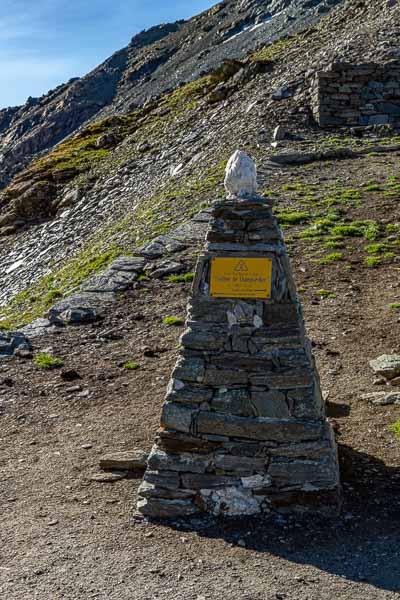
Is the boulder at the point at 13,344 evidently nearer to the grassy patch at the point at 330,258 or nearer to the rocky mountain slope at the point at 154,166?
the rocky mountain slope at the point at 154,166

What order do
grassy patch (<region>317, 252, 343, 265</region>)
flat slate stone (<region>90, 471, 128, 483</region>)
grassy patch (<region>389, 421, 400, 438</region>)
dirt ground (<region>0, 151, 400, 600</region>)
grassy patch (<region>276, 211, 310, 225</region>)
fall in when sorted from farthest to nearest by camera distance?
grassy patch (<region>276, 211, 310, 225</region>) → grassy patch (<region>317, 252, 343, 265</region>) → grassy patch (<region>389, 421, 400, 438</region>) → flat slate stone (<region>90, 471, 128, 483</region>) → dirt ground (<region>0, 151, 400, 600</region>)

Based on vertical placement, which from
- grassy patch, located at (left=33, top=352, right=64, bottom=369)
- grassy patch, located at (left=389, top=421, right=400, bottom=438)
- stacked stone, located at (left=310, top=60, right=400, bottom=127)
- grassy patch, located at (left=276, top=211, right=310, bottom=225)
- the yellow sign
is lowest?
grassy patch, located at (left=389, top=421, right=400, bottom=438)

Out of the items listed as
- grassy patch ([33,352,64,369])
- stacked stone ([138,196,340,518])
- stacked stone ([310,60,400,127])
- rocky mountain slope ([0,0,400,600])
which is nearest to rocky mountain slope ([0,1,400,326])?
rocky mountain slope ([0,0,400,600])

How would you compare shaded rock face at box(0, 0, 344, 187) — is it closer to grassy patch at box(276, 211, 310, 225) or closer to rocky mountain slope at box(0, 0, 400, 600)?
rocky mountain slope at box(0, 0, 400, 600)

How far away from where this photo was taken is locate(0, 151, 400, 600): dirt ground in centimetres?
685

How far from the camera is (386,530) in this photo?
24.7 feet

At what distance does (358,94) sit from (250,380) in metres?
26.1

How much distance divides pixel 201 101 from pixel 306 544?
38.5 metres

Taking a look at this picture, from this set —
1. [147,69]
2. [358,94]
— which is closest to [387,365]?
[358,94]

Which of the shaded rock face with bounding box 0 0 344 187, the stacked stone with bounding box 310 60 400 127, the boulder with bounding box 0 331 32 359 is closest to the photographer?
the boulder with bounding box 0 331 32 359

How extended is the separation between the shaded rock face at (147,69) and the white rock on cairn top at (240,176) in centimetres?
6340

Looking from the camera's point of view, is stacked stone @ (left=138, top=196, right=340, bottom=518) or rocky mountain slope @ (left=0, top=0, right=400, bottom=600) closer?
rocky mountain slope @ (left=0, top=0, right=400, bottom=600)

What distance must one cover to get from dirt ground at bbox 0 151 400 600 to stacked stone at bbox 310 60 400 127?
17865 millimetres

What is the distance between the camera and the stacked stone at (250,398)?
25.6 feet
